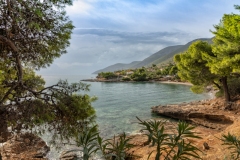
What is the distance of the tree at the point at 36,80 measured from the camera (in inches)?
180

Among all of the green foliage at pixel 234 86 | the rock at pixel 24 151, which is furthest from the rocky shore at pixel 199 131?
the green foliage at pixel 234 86

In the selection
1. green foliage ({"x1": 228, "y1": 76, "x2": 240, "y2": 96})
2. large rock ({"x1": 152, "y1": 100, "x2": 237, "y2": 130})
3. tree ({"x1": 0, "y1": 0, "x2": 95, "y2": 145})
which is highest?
tree ({"x1": 0, "y1": 0, "x2": 95, "y2": 145})

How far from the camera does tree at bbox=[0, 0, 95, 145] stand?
4578 mm

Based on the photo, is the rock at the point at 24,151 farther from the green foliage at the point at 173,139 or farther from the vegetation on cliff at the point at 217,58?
the vegetation on cliff at the point at 217,58

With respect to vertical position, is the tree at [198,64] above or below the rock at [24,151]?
above

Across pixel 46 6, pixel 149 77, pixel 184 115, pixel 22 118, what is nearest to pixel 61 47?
pixel 46 6

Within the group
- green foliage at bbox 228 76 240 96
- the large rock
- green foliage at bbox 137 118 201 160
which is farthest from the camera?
green foliage at bbox 228 76 240 96

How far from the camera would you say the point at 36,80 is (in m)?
6.07

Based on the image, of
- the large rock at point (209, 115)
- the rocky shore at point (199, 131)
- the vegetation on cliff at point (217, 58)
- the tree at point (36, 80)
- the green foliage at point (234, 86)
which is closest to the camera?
the tree at point (36, 80)

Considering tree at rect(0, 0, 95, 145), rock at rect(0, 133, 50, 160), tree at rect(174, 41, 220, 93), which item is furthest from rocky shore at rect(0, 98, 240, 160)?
tree at rect(0, 0, 95, 145)

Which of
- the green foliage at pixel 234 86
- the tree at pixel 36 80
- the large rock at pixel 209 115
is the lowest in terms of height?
the large rock at pixel 209 115

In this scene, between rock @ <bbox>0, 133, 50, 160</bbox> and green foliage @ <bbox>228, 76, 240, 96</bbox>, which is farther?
green foliage @ <bbox>228, 76, 240, 96</bbox>

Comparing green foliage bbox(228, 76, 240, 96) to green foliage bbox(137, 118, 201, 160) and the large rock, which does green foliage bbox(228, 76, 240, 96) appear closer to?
the large rock

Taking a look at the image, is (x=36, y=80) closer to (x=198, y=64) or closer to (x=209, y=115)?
(x=209, y=115)
